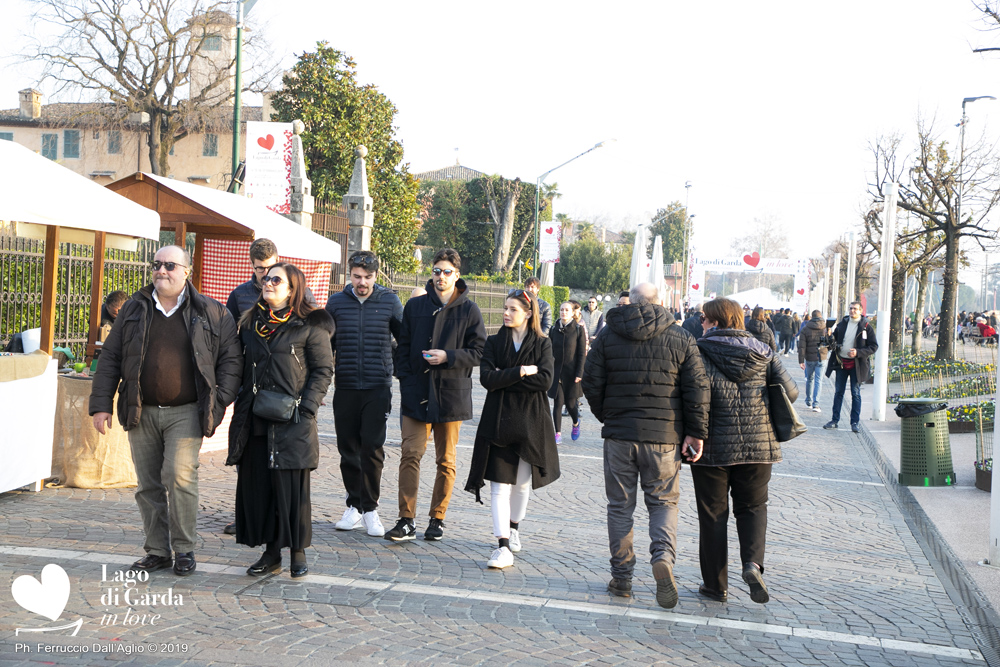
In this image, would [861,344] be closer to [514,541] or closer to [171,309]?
[514,541]

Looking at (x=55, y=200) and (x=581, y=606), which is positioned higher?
(x=55, y=200)

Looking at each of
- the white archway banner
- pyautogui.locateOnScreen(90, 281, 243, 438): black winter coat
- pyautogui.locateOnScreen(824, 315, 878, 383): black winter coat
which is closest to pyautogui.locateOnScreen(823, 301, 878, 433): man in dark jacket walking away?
pyautogui.locateOnScreen(824, 315, 878, 383): black winter coat

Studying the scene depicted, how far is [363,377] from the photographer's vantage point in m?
6.30

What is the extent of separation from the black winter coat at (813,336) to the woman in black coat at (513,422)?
35.6 ft

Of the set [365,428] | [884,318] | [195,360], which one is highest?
[884,318]

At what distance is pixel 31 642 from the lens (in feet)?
13.7

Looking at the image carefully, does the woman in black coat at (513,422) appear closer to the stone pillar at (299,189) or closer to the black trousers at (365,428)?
the black trousers at (365,428)

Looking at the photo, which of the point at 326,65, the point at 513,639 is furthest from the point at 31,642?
the point at 326,65

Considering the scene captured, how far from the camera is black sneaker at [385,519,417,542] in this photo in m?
6.25

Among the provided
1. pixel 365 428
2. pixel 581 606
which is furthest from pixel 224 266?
pixel 581 606

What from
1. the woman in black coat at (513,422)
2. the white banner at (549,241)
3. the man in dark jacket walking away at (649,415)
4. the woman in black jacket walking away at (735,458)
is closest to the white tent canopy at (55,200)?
the woman in black coat at (513,422)

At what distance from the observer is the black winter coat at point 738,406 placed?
533cm

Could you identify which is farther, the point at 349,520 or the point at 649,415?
the point at 349,520

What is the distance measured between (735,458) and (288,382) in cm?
256
